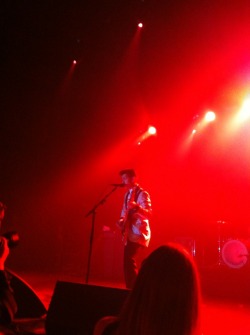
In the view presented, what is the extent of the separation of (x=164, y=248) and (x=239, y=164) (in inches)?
360

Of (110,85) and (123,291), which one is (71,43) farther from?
(123,291)

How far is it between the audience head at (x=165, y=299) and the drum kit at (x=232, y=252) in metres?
7.47

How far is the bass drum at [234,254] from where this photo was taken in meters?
8.21

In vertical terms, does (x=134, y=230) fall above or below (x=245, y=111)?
below

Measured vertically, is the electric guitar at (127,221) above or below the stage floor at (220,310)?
above

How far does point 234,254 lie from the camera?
330 inches

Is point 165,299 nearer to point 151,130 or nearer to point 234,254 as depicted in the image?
point 234,254

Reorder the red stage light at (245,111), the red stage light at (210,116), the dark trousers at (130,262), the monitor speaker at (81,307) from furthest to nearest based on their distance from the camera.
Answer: the red stage light at (210,116) → the red stage light at (245,111) → the dark trousers at (130,262) → the monitor speaker at (81,307)

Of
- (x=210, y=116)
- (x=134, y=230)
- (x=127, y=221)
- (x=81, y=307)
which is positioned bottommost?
(x=81, y=307)

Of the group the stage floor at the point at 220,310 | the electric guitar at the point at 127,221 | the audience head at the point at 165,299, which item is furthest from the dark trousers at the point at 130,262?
the audience head at the point at 165,299

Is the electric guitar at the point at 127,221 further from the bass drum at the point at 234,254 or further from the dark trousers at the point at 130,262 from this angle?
the bass drum at the point at 234,254

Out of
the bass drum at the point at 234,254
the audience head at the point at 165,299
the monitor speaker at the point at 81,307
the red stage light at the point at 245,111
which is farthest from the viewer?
the red stage light at the point at 245,111

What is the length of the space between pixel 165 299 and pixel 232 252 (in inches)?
304

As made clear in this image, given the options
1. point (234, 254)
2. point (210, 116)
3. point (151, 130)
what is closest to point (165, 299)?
point (234, 254)
